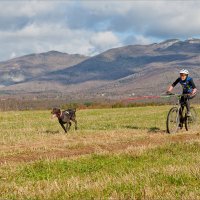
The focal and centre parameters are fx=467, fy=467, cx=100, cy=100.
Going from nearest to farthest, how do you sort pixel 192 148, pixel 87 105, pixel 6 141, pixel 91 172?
pixel 91 172
pixel 192 148
pixel 6 141
pixel 87 105

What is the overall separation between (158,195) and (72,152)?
25.8 feet

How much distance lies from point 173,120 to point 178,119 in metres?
0.29

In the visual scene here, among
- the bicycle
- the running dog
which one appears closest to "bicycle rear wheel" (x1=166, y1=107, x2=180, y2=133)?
the bicycle

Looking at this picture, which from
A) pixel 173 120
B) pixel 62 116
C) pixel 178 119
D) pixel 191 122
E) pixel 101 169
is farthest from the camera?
pixel 62 116

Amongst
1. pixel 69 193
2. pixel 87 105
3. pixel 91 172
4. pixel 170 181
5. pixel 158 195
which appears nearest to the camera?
pixel 158 195

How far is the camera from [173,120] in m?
20.6

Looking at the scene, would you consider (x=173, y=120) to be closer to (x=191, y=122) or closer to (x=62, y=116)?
(x=191, y=122)

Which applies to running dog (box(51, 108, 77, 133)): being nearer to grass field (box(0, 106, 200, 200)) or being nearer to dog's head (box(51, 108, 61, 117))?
dog's head (box(51, 108, 61, 117))

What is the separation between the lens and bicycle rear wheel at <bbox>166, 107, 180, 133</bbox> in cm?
Answer: 2031

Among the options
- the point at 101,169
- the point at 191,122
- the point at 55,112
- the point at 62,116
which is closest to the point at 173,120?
the point at 191,122

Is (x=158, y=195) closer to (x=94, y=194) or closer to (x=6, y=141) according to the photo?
(x=94, y=194)

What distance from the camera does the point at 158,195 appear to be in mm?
7594

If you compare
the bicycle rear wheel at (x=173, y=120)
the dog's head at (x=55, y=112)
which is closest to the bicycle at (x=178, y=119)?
the bicycle rear wheel at (x=173, y=120)

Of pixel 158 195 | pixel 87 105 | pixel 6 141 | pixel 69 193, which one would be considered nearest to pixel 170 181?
pixel 158 195
